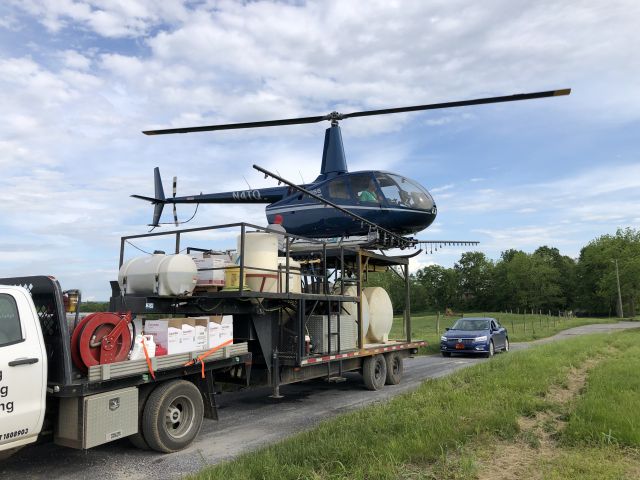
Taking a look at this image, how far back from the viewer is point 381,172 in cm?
1326

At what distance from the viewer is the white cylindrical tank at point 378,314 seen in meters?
11.7

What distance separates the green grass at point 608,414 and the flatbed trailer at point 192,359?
400 centimetres

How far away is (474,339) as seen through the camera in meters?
17.9

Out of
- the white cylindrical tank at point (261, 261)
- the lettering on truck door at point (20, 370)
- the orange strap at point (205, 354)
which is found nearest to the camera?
the lettering on truck door at point (20, 370)

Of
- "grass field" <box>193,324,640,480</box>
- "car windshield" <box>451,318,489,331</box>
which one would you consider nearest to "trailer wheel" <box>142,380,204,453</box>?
"grass field" <box>193,324,640,480</box>

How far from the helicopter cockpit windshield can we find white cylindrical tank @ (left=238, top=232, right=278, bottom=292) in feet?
17.5

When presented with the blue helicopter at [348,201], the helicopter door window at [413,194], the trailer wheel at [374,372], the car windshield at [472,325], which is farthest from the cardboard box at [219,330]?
the car windshield at [472,325]

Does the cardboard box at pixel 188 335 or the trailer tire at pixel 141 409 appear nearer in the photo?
the trailer tire at pixel 141 409

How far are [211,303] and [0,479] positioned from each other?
327cm

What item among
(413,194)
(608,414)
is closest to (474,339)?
(413,194)

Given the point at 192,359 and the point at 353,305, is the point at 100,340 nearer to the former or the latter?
the point at 192,359

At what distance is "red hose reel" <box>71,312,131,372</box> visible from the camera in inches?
211

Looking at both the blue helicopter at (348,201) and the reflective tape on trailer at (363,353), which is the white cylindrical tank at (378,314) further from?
the blue helicopter at (348,201)

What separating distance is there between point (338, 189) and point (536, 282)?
91935 mm
